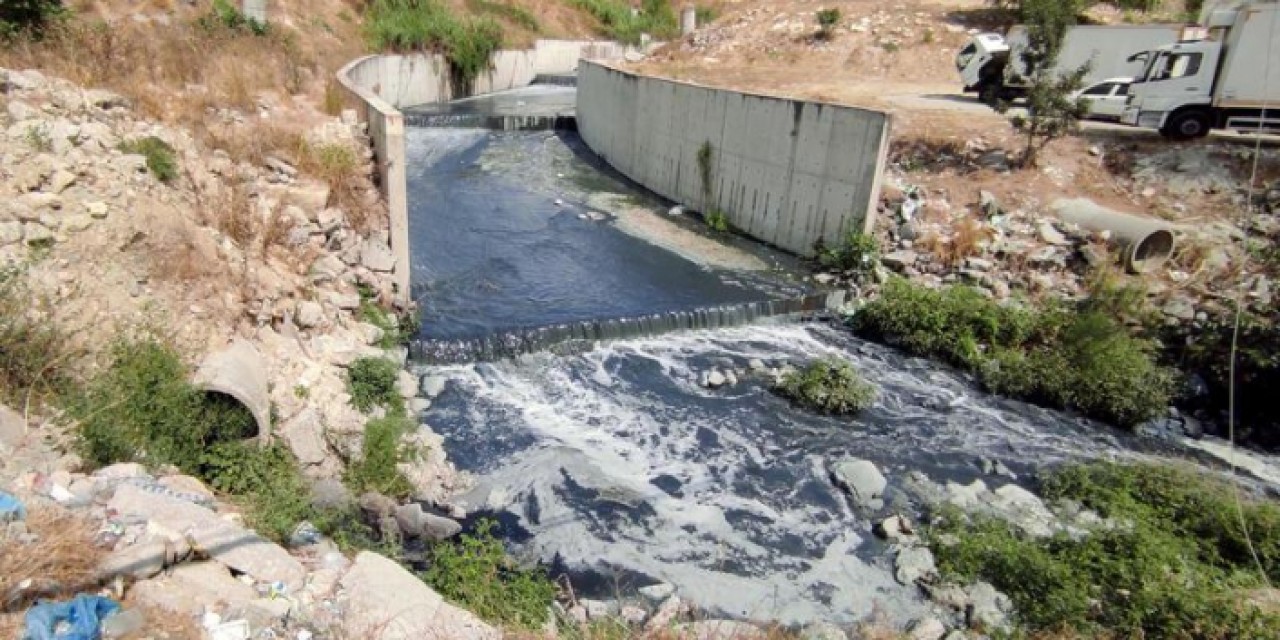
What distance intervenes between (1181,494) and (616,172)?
1529 centimetres

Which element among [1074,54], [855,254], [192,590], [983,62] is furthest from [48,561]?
[1074,54]

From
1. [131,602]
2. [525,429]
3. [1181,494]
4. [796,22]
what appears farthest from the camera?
[796,22]

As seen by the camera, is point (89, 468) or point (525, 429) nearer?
point (89, 468)

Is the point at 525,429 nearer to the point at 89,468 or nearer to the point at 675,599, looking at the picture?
the point at 675,599

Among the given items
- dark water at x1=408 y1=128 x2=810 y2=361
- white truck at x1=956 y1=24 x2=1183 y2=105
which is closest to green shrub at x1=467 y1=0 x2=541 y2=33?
dark water at x1=408 y1=128 x2=810 y2=361

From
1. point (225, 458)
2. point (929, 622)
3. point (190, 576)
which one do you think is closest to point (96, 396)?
point (225, 458)

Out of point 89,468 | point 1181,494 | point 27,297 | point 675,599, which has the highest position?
point 27,297

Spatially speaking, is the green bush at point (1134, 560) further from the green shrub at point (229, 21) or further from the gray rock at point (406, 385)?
the green shrub at point (229, 21)

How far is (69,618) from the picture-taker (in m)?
3.16

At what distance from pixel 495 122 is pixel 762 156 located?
1212cm

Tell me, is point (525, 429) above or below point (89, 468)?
below

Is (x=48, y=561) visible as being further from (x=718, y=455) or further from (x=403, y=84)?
(x=403, y=84)

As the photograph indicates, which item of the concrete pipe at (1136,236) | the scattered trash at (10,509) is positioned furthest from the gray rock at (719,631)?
the concrete pipe at (1136,236)

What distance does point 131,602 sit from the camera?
11.5 ft
